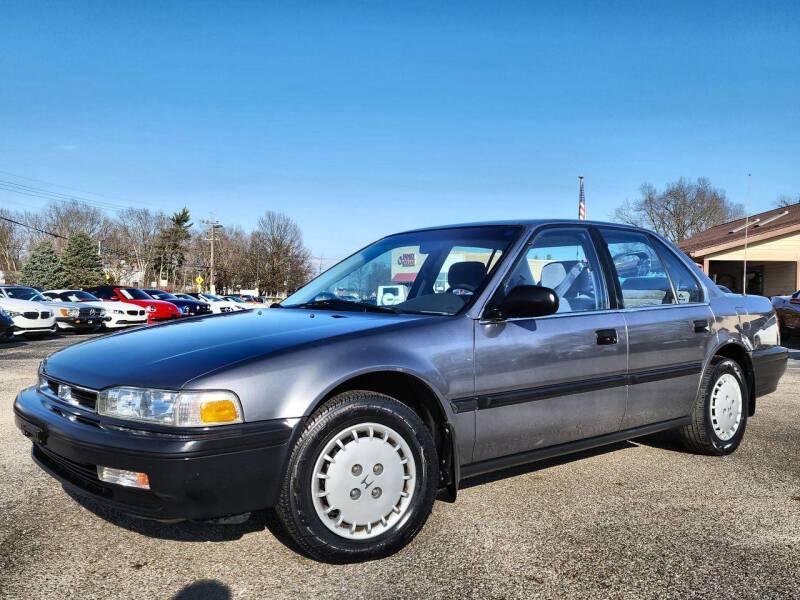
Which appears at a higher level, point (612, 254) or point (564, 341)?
point (612, 254)

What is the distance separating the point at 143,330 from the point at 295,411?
4.41 feet

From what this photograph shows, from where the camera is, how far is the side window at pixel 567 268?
358 cm

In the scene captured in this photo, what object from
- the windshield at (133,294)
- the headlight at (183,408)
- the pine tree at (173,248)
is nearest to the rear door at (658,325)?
the headlight at (183,408)

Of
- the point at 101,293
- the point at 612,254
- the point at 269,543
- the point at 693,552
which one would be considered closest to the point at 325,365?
the point at 269,543

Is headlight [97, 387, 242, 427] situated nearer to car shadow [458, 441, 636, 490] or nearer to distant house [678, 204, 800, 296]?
car shadow [458, 441, 636, 490]

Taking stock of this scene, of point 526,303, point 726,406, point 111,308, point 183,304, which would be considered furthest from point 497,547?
point 183,304

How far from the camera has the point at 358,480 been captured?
2.68 m

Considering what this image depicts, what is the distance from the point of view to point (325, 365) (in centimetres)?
262

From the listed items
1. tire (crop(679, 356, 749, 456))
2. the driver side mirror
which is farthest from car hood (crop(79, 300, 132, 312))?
the driver side mirror

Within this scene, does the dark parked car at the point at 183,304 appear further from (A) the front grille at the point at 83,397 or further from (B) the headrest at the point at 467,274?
(A) the front grille at the point at 83,397

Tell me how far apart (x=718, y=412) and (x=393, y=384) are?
2625mm

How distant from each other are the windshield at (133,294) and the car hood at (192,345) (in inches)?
764

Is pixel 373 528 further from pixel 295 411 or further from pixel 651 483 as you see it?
pixel 651 483

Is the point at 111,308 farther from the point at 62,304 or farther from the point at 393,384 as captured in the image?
the point at 393,384
